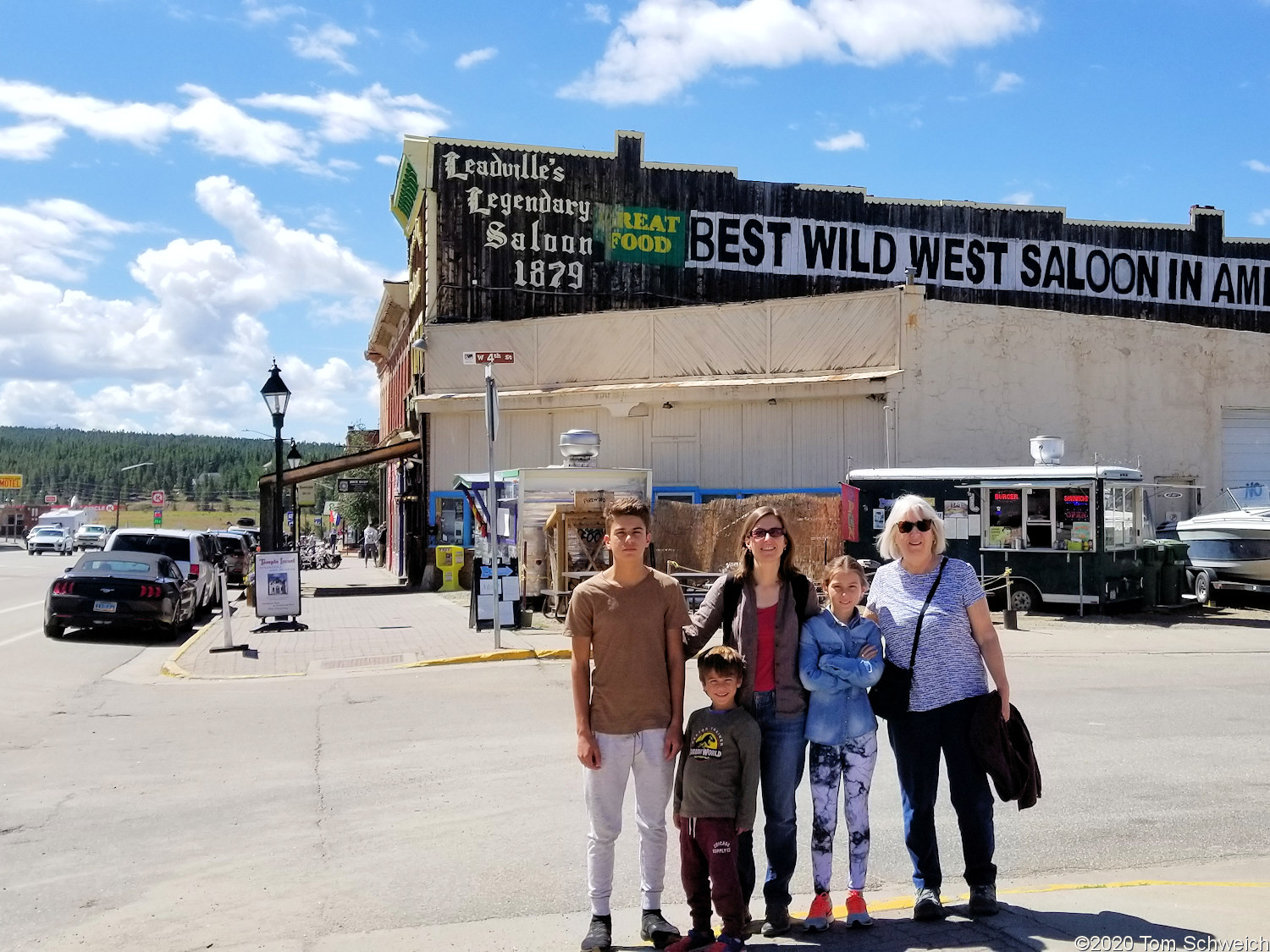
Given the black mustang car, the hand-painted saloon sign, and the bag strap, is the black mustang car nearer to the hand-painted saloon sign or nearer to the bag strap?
the hand-painted saloon sign

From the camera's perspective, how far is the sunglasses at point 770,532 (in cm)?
476

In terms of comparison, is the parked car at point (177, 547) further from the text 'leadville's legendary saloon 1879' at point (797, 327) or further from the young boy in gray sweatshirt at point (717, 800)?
the young boy in gray sweatshirt at point (717, 800)

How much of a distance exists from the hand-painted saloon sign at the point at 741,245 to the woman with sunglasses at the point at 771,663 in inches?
999

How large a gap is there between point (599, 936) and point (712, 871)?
1.70ft

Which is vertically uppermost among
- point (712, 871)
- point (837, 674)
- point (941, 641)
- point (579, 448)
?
point (579, 448)

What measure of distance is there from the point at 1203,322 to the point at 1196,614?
18260 mm

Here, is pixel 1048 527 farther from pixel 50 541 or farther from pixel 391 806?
pixel 50 541

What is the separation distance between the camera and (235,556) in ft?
112

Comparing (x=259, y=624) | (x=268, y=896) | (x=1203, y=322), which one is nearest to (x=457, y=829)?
(x=268, y=896)

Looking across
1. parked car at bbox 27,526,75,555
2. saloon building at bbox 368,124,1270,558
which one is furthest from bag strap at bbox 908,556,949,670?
parked car at bbox 27,526,75,555

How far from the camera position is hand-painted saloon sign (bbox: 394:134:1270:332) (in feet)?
96.9

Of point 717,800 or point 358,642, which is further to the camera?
point 358,642

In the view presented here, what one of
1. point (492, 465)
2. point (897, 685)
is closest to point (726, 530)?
point (492, 465)

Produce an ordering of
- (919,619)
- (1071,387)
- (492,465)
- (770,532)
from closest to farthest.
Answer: (770,532), (919,619), (492,465), (1071,387)
